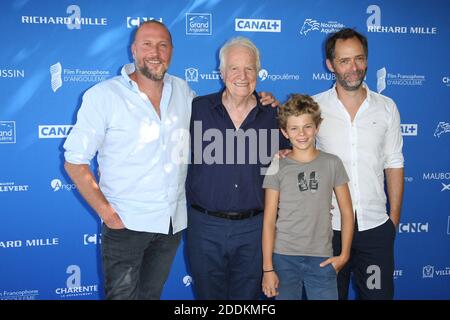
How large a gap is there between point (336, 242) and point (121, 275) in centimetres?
122

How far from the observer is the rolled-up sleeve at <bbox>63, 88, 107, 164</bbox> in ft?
7.13

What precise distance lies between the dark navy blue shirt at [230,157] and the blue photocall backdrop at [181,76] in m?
1.09

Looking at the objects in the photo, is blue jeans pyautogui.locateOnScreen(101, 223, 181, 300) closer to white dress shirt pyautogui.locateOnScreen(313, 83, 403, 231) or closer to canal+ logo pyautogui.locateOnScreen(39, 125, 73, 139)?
white dress shirt pyautogui.locateOnScreen(313, 83, 403, 231)

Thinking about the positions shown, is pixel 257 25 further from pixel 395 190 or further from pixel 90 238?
pixel 90 238

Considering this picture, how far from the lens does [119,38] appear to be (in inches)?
125

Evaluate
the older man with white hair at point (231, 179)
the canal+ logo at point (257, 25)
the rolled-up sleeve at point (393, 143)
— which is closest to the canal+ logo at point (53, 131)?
the older man with white hair at point (231, 179)

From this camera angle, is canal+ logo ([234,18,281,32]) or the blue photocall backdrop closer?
the blue photocall backdrop

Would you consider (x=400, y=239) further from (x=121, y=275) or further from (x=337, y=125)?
(x=121, y=275)

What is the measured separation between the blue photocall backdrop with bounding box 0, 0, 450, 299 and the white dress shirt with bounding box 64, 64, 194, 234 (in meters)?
0.98

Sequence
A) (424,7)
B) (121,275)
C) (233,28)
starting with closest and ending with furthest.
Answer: (121,275) → (233,28) → (424,7)

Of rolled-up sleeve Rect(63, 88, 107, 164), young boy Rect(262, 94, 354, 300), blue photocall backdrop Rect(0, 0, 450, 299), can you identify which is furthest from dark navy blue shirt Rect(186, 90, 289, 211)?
blue photocall backdrop Rect(0, 0, 450, 299)

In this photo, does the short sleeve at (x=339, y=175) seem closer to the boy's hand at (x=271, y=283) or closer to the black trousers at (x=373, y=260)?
the black trousers at (x=373, y=260)
